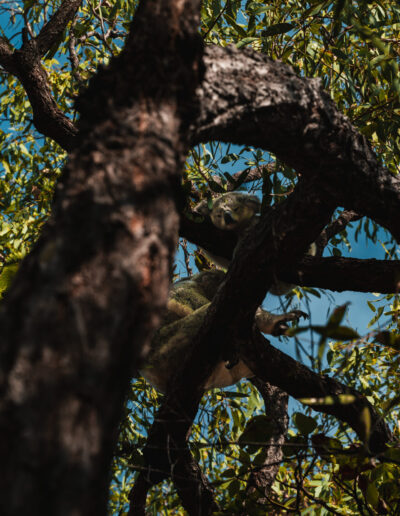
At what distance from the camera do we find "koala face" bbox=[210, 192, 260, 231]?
9.57ft

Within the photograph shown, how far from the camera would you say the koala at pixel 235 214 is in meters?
2.90

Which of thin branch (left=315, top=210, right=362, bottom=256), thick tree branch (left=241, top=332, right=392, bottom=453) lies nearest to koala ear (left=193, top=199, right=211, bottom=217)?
thin branch (left=315, top=210, right=362, bottom=256)

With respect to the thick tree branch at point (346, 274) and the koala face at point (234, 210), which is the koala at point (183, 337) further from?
the koala face at point (234, 210)

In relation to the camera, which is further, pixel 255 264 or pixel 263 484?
pixel 263 484

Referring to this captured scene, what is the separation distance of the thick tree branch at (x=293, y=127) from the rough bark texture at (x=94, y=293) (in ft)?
0.71

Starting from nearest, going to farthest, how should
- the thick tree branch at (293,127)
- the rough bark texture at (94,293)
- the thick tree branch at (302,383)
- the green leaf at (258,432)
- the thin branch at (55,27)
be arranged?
the rough bark texture at (94,293), the thick tree branch at (293,127), the green leaf at (258,432), the thick tree branch at (302,383), the thin branch at (55,27)

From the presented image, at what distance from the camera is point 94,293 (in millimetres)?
806

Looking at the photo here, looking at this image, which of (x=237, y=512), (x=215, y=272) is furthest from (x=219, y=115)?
(x=215, y=272)

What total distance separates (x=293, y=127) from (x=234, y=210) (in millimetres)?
1486

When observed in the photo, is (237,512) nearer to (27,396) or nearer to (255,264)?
(255,264)

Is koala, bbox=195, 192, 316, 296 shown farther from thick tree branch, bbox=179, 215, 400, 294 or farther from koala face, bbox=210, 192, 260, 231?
thick tree branch, bbox=179, 215, 400, 294

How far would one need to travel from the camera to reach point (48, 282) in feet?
2.64

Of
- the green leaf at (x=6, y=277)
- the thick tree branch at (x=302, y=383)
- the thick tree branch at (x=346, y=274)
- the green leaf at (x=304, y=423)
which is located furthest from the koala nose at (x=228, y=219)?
the green leaf at (x=304, y=423)

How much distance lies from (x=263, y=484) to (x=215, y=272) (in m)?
1.30
